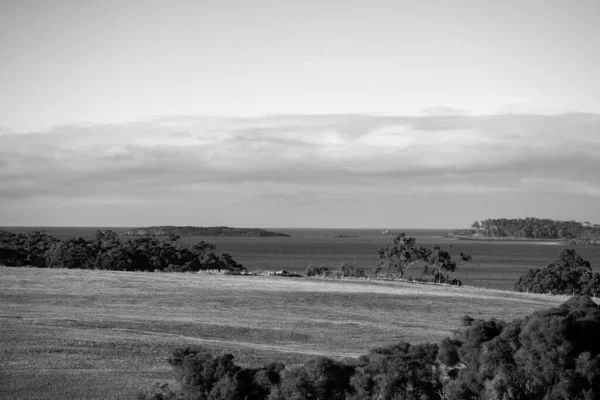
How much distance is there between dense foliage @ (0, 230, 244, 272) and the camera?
8412 cm

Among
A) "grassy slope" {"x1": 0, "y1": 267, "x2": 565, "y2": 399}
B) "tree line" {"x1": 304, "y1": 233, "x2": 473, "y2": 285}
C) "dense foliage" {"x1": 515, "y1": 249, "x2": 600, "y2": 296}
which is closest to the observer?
"grassy slope" {"x1": 0, "y1": 267, "x2": 565, "y2": 399}

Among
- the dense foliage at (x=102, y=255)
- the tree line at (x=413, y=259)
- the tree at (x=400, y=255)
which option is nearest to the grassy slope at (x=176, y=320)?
the dense foliage at (x=102, y=255)

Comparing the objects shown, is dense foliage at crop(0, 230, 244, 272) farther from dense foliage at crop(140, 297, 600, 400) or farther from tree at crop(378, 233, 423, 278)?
dense foliage at crop(140, 297, 600, 400)

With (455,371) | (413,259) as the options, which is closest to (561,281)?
(413,259)

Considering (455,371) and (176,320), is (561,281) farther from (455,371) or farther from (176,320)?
(455,371)

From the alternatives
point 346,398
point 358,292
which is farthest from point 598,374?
point 358,292

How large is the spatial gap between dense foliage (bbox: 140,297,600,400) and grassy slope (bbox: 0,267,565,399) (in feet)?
8.10

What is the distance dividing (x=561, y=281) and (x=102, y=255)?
169 ft

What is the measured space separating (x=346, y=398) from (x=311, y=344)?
39.9ft

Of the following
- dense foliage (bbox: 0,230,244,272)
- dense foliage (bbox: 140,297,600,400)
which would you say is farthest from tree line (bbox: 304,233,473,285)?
dense foliage (bbox: 140,297,600,400)

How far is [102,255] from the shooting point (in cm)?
8612

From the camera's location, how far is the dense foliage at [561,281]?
85.5m

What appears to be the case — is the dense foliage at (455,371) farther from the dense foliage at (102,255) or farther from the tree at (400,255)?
the tree at (400,255)

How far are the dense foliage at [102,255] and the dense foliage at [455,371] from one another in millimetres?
65387
